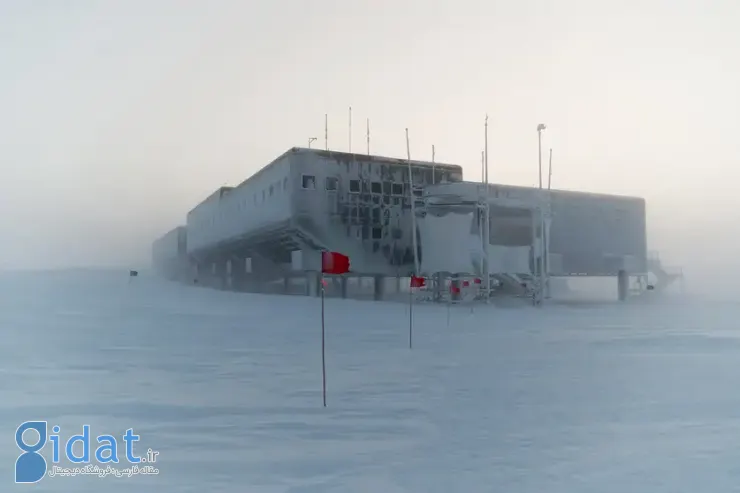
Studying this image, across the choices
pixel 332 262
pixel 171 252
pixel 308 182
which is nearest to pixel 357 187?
pixel 308 182

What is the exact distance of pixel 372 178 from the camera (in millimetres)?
41531

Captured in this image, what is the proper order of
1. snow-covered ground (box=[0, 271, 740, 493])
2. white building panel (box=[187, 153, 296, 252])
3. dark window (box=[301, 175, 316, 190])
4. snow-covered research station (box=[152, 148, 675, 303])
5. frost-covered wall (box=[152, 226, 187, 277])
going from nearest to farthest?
snow-covered ground (box=[0, 271, 740, 493]) < snow-covered research station (box=[152, 148, 675, 303]) < dark window (box=[301, 175, 316, 190]) < white building panel (box=[187, 153, 296, 252]) < frost-covered wall (box=[152, 226, 187, 277])

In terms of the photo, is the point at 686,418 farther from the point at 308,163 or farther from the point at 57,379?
the point at 308,163

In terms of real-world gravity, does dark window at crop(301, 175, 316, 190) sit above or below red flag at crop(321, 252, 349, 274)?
above

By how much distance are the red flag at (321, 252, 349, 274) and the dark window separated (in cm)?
2878

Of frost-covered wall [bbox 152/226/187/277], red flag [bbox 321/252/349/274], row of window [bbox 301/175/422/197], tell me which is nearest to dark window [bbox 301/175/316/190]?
row of window [bbox 301/175/422/197]

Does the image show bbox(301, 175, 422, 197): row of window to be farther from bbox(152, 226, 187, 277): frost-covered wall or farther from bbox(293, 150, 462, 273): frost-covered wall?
bbox(152, 226, 187, 277): frost-covered wall

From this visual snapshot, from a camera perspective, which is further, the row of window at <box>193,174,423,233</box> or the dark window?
the row of window at <box>193,174,423,233</box>

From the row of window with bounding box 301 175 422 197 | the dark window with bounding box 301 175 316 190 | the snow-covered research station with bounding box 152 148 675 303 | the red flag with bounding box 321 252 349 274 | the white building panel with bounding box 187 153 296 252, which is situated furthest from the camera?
the white building panel with bounding box 187 153 296 252

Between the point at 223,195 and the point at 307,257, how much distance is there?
2169cm

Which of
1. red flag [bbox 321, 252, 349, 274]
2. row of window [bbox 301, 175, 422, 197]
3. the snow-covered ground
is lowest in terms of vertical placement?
the snow-covered ground

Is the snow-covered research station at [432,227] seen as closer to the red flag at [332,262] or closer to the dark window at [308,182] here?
the dark window at [308,182]

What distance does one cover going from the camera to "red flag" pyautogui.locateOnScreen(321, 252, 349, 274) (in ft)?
34.7

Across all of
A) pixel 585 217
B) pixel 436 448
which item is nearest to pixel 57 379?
pixel 436 448
